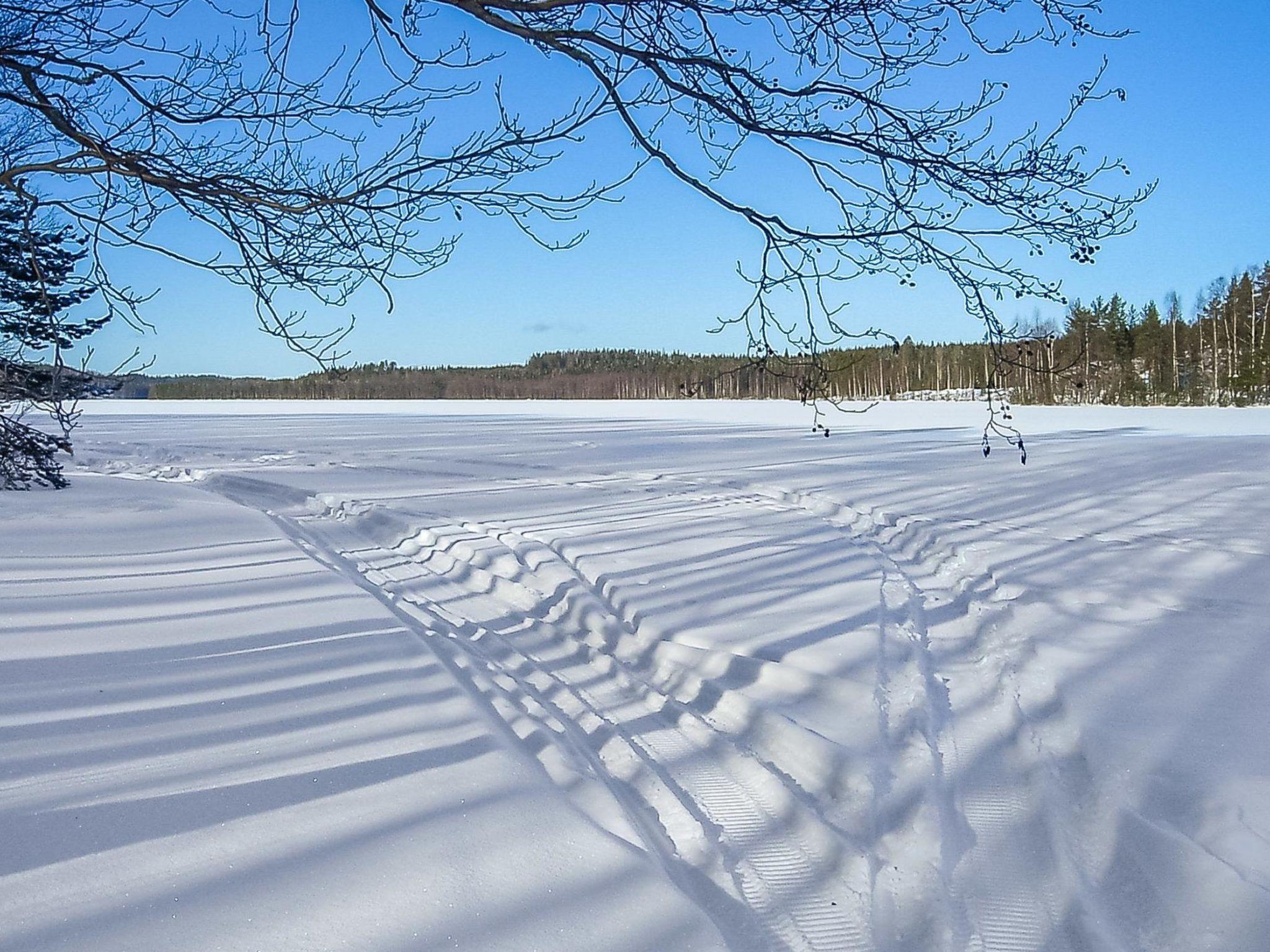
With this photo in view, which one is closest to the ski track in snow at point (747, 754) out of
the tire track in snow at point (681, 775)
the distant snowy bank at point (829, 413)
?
the tire track in snow at point (681, 775)

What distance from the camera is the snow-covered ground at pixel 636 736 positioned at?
2135 millimetres

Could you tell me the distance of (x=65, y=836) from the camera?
7.63 feet

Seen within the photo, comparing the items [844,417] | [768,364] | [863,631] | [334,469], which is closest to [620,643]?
[863,631]

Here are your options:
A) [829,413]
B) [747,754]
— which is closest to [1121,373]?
[829,413]

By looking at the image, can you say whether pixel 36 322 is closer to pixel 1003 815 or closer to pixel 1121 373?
pixel 1003 815

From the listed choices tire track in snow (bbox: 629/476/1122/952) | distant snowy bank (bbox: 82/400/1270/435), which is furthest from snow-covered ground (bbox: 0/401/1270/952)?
distant snowy bank (bbox: 82/400/1270/435)

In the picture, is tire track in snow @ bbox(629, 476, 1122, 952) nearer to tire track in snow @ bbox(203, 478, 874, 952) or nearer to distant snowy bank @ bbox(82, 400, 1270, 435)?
tire track in snow @ bbox(203, 478, 874, 952)

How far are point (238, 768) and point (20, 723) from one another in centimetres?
93

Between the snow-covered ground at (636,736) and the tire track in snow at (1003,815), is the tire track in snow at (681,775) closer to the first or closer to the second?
the snow-covered ground at (636,736)

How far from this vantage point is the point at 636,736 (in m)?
3.24

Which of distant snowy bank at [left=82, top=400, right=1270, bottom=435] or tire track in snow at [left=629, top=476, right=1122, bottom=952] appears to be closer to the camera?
tire track in snow at [left=629, top=476, right=1122, bottom=952]

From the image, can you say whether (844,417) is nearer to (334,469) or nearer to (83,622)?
(334,469)

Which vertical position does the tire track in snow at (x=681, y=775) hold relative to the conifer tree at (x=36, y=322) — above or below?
below

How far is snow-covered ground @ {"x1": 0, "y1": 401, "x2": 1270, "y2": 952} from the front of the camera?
2.13 meters
